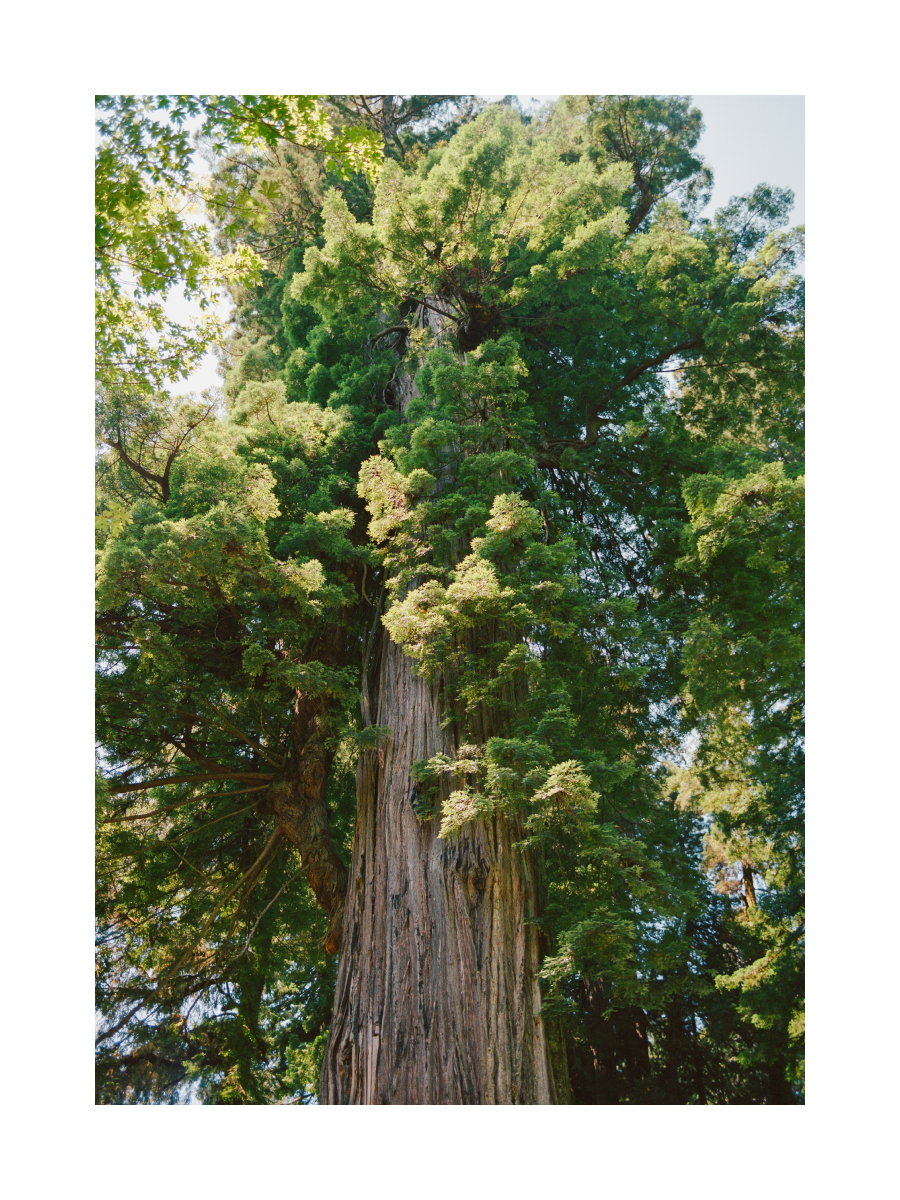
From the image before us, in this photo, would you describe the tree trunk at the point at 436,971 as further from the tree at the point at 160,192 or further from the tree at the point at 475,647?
the tree at the point at 160,192

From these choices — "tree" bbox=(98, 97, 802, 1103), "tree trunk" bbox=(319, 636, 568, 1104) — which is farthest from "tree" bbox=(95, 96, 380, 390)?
"tree trunk" bbox=(319, 636, 568, 1104)

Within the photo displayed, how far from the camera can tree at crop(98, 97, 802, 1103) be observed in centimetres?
300

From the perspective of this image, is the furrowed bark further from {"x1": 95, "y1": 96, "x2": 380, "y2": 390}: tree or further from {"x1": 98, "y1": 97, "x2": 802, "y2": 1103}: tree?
{"x1": 95, "y1": 96, "x2": 380, "y2": 390}: tree

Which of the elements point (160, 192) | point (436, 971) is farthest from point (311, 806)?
point (160, 192)

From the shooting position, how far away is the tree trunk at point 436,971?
2762 millimetres

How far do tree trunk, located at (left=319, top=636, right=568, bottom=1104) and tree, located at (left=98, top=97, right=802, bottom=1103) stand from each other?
1 centimetres

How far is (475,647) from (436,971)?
135 cm

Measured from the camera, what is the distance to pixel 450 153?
12.0 feet

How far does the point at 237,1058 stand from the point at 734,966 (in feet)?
10.8

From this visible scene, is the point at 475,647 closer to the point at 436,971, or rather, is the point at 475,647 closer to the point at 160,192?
the point at 436,971
